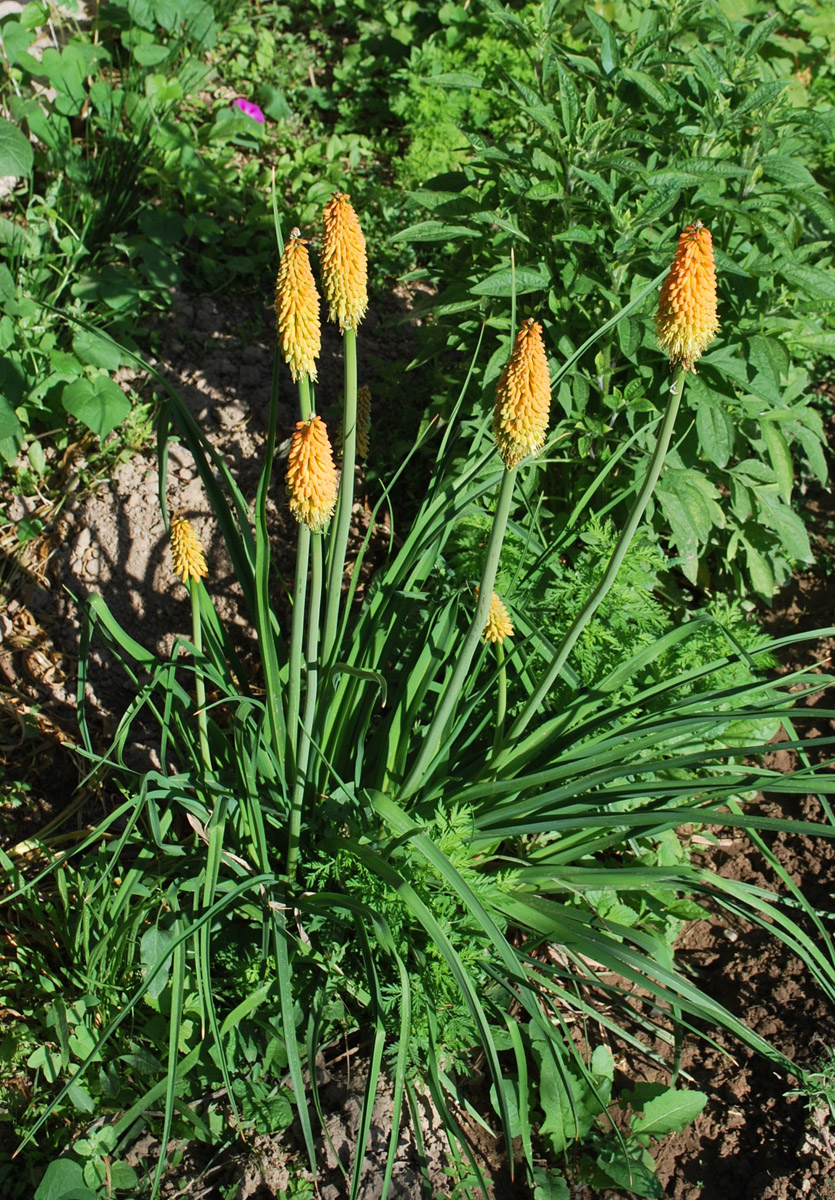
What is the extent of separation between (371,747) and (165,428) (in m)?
0.93

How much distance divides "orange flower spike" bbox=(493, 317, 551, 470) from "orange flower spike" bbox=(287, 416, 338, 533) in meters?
0.30

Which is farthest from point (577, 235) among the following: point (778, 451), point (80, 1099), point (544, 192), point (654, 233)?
point (80, 1099)

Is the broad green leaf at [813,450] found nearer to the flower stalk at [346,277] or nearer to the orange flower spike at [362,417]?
the orange flower spike at [362,417]

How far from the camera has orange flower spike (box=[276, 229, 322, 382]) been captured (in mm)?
1669

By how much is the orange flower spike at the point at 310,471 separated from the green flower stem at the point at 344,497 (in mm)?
76

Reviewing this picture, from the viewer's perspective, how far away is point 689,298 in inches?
64.0

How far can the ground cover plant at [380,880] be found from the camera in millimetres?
1907

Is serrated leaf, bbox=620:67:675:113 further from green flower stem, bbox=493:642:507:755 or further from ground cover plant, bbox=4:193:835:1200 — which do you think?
green flower stem, bbox=493:642:507:755

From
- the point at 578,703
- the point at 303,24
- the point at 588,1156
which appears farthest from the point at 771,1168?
the point at 303,24

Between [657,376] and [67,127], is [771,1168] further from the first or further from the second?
[67,127]

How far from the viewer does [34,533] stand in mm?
3289

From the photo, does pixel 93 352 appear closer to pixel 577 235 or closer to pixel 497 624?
pixel 577 235

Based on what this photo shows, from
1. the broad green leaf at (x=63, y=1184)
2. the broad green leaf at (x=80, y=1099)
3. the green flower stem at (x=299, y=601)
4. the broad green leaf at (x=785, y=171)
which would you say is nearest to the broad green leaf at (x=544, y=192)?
the broad green leaf at (x=785, y=171)

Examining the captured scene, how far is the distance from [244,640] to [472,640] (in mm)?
1524
